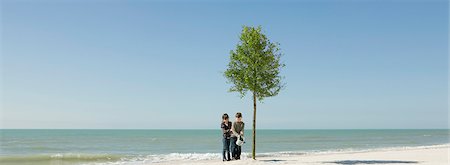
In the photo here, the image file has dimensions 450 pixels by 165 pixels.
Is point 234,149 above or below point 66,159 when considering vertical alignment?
above

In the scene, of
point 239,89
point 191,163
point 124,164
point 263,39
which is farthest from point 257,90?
point 124,164

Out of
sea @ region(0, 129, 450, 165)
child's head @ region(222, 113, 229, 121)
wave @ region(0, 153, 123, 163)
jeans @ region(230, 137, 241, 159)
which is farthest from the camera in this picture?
wave @ region(0, 153, 123, 163)

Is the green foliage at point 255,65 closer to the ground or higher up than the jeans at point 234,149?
higher up

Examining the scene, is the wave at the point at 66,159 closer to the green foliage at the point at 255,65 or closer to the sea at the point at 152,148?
the sea at the point at 152,148

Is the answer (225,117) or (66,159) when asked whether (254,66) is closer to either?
(225,117)

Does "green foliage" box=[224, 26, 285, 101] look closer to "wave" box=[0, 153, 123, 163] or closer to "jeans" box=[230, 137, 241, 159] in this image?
"jeans" box=[230, 137, 241, 159]

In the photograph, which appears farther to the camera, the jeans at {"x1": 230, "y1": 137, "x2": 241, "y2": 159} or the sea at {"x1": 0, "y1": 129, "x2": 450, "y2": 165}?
the sea at {"x1": 0, "y1": 129, "x2": 450, "y2": 165}

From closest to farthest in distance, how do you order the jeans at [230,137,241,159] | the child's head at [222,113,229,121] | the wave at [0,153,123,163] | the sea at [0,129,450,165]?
the child's head at [222,113,229,121]
the jeans at [230,137,241,159]
the sea at [0,129,450,165]
the wave at [0,153,123,163]

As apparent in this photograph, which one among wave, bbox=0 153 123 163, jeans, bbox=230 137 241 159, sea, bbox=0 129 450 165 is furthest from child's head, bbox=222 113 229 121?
wave, bbox=0 153 123 163

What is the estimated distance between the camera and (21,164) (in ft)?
94.2

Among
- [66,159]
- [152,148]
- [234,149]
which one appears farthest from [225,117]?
[152,148]

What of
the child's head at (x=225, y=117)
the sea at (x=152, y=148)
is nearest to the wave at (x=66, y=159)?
the sea at (x=152, y=148)

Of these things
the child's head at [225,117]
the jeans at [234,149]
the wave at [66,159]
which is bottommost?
the wave at [66,159]

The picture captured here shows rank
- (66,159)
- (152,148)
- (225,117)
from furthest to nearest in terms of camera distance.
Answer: (152,148) → (66,159) → (225,117)
